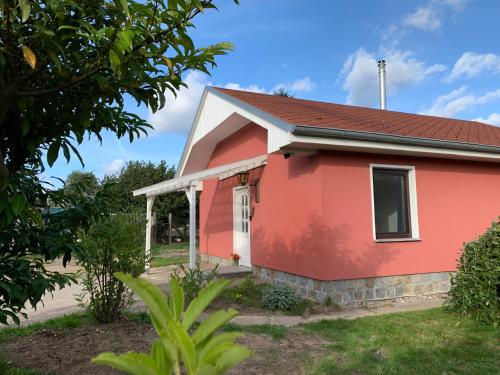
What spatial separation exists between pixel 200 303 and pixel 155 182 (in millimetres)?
23986

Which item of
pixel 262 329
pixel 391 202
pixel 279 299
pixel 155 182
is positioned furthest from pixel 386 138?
pixel 155 182

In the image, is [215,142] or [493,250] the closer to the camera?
[493,250]

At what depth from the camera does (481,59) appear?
14656 millimetres

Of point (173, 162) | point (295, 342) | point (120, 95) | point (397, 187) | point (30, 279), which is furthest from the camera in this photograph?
point (173, 162)

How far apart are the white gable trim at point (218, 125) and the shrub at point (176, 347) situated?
5.19 metres

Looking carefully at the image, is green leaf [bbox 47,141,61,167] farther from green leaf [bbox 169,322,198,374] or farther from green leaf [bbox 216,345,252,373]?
green leaf [bbox 216,345,252,373]

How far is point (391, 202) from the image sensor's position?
7.88 meters

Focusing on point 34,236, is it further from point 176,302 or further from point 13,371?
point 176,302

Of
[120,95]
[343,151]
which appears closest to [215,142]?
[343,151]

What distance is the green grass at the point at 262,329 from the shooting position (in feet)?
16.5

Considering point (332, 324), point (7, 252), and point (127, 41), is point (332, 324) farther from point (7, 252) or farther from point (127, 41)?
point (127, 41)

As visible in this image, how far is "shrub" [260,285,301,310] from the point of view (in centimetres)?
668

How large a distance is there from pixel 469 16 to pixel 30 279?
44.6 feet

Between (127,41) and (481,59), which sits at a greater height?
(481,59)
